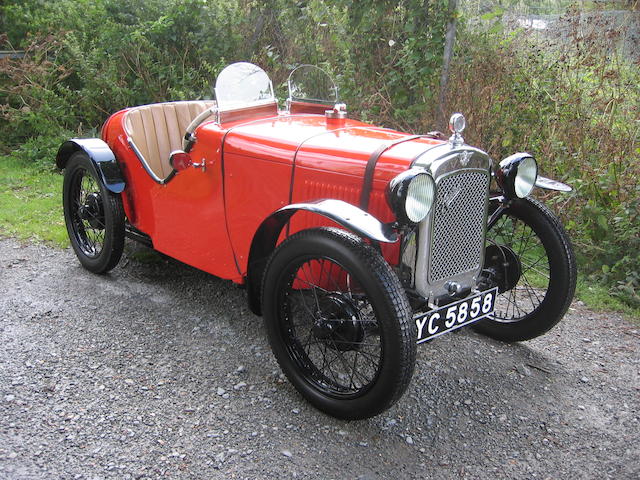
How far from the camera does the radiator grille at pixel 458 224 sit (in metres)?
2.89

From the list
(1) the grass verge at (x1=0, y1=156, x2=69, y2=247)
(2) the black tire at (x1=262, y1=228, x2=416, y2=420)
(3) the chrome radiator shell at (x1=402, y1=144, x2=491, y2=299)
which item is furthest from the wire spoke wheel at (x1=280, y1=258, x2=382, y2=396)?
(1) the grass verge at (x1=0, y1=156, x2=69, y2=247)

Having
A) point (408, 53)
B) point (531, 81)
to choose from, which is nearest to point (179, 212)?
point (408, 53)

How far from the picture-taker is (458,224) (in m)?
3.00

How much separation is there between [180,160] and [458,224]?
1633 millimetres

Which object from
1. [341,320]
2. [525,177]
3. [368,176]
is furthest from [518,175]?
[341,320]

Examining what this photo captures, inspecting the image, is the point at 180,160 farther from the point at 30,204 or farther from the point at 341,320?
the point at 30,204

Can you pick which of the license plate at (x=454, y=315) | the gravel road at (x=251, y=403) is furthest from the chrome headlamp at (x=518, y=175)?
the gravel road at (x=251, y=403)

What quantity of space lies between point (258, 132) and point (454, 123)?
1118 mm

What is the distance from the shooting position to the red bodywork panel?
2996mm

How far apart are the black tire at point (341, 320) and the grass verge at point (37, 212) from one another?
1.98m

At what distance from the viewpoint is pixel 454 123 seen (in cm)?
297

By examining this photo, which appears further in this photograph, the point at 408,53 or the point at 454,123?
the point at 408,53

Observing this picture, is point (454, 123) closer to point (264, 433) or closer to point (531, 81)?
point (264, 433)

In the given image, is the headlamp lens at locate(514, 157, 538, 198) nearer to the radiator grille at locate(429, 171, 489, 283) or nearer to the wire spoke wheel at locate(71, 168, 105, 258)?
the radiator grille at locate(429, 171, 489, 283)
